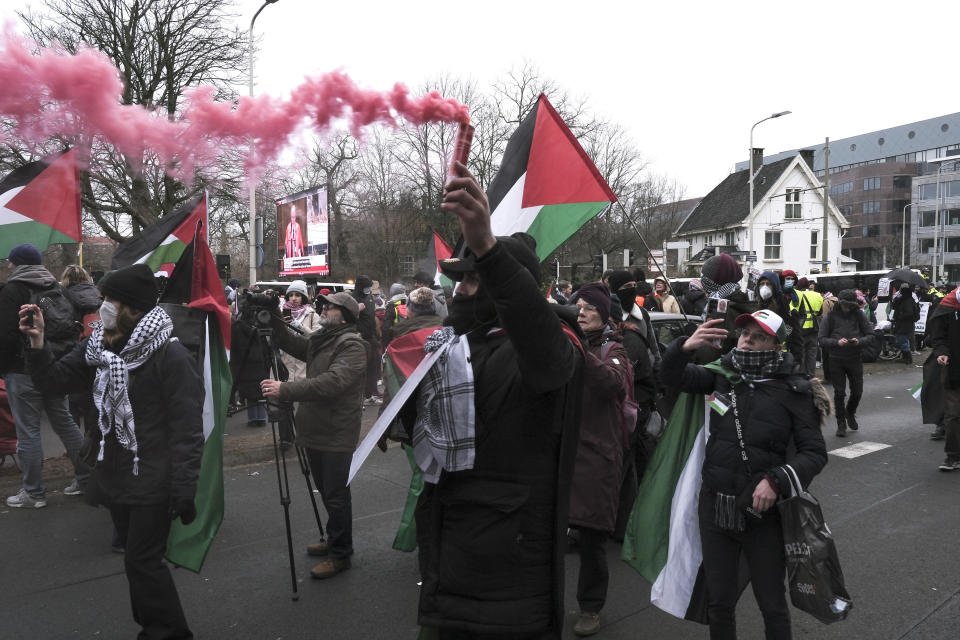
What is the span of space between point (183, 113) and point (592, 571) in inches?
216

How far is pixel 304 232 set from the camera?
19516 mm

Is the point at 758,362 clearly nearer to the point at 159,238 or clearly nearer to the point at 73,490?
the point at 159,238

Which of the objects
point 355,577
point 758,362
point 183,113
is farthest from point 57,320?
point 758,362

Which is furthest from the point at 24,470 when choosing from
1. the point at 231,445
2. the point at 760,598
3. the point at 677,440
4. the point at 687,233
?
the point at 687,233

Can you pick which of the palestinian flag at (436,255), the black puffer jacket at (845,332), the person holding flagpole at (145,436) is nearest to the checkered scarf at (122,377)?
the person holding flagpole at (145,436)

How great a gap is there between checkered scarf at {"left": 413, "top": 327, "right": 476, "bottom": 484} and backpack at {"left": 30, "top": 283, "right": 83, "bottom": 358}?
17.0 ft

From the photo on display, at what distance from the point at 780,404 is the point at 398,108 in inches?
182

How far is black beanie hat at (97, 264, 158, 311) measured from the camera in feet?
11.4

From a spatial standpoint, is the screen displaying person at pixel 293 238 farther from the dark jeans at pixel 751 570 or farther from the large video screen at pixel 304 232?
the dark jeans at pixel 751 570

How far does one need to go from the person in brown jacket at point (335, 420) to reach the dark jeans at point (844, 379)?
23.1 ft

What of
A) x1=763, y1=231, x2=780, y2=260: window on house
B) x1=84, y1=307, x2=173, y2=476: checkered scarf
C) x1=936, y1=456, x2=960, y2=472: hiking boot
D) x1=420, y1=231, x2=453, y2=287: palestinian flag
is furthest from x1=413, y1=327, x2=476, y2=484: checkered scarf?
x1=763, y1=231, x2=780, y2=260: window on house

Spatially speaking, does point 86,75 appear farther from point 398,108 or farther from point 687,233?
point 687,233

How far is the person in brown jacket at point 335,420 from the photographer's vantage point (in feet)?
15.1

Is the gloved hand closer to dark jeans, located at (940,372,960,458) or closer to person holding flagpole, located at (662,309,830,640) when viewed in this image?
person holding flagpole, located at (662,309,830,640)
